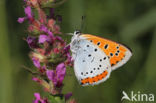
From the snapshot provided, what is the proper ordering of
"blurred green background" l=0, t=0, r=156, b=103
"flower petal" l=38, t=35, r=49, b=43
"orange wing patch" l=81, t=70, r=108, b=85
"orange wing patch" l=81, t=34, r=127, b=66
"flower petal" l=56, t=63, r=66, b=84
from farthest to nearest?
"blurred green background" l=0, t=0, r=156, b=103 < "orange wing patch" l=81, t=34, r=127, b=66 < "orange wing patch" l=81, t=70, r=108, b=85 < "flower petal" l=56, t=63, r=66, b=84 < "flower petal" l=38, t=35, r=49, b=43

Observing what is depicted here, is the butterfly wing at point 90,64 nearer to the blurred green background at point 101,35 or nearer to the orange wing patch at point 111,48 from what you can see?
the orange wing patch at point 111,48

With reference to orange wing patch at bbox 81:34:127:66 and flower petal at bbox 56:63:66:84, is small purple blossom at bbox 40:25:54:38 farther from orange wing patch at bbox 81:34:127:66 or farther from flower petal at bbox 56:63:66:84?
orange wing patch at bbox 81:34:127:66

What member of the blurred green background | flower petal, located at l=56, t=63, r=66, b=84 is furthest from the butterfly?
the blurred green background

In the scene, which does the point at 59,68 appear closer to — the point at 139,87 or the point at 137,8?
the point at 139,87

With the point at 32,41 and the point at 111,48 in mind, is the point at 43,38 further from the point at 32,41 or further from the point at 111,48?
the point at 111,48

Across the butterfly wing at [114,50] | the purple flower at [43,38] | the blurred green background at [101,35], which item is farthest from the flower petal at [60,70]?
the blurred green background at [101,35]

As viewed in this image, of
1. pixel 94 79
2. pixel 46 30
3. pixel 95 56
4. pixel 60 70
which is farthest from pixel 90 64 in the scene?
pixel 46 30
